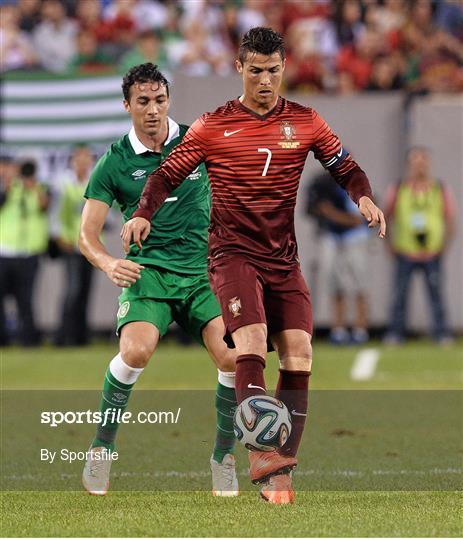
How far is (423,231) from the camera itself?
17.2 m

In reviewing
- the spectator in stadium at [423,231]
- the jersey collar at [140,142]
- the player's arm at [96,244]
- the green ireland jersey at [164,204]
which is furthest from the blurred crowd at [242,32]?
the player's arm at [96,244]

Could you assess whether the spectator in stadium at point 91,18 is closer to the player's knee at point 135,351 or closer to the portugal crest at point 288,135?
the player's knee at point 135,351

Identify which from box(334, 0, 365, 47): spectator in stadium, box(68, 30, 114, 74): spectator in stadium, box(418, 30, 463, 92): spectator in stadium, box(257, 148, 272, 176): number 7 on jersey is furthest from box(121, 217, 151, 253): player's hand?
box(334, 0, 365, 47): spectator in stadium

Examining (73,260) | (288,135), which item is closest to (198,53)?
(73,260)

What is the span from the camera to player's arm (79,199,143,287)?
23.6 feet

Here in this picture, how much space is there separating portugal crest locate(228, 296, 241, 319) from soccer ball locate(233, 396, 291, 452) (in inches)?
18.2

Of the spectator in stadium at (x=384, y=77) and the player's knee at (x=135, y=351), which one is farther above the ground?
A: the player's knee at (x=135, y=351)

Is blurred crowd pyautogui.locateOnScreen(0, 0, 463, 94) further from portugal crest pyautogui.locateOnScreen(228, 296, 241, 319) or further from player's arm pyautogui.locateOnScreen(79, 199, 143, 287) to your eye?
portugal crest pyautogui.locateOnScreen(228, 296, 241, 319)

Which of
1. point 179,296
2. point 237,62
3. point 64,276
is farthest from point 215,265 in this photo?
point 64,276

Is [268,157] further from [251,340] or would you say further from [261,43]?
[251,340]

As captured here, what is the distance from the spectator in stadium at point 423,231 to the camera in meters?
17.1

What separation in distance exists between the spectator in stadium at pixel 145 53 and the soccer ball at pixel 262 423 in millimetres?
11609

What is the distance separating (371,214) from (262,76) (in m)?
0.85

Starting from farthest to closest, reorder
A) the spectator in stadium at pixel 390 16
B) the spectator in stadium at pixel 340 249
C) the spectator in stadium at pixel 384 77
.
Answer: the spectator in stadium at pixel 390 16 → the spectator in stadium at pixel 384 77 → the spectator in stadium at pixel 340 249
